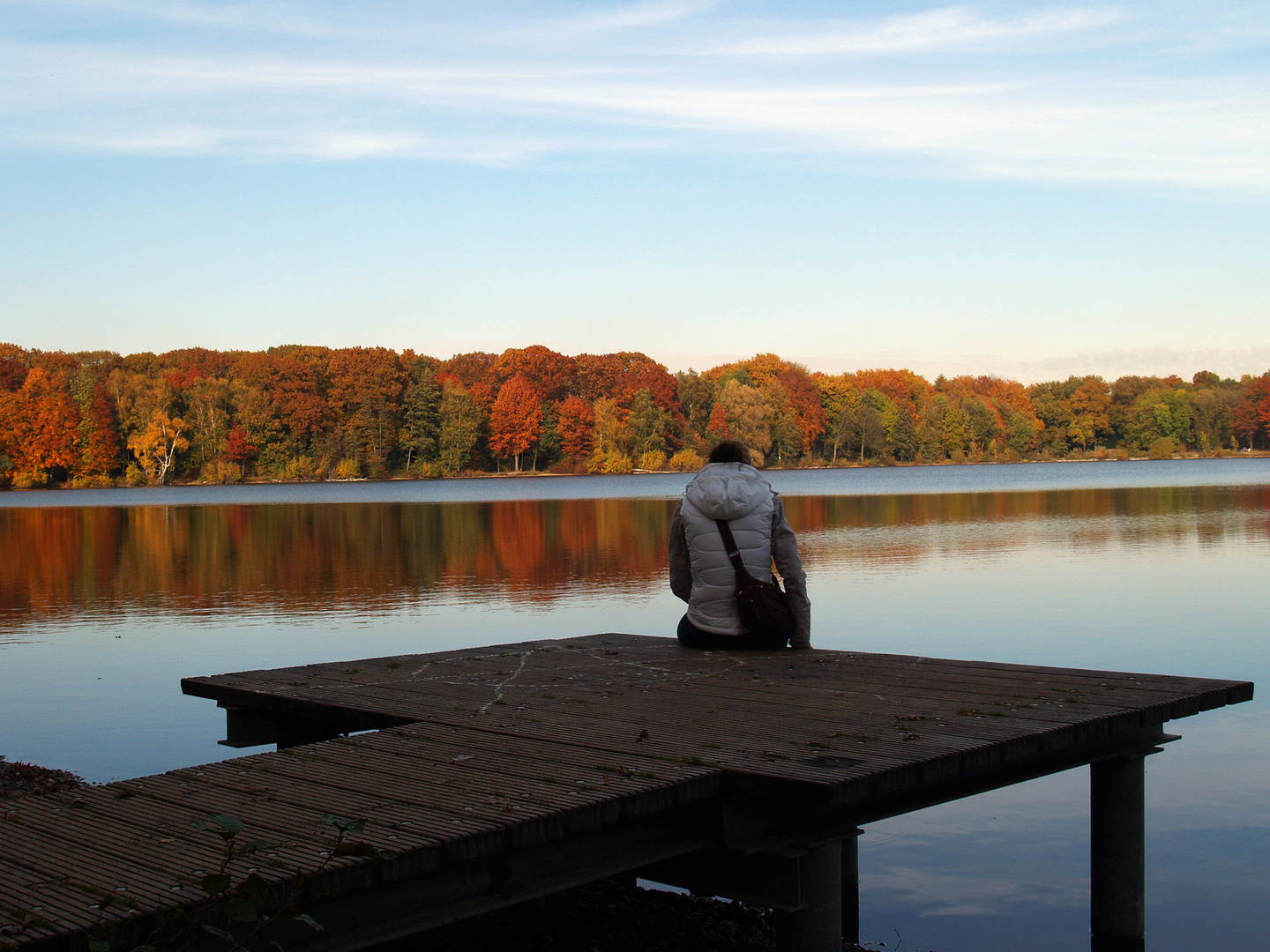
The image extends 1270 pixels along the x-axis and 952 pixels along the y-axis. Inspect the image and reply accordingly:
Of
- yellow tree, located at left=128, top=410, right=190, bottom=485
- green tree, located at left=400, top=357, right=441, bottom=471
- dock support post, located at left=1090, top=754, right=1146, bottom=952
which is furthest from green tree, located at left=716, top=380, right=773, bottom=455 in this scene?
dock support post, located at left=1090, top=754, right=1146, bottom=952

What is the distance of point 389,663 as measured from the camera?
7078 millimetres

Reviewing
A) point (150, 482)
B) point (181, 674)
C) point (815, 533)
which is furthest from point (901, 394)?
point (181, 674)

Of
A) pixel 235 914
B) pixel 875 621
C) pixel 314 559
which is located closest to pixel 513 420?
pixel 314 559

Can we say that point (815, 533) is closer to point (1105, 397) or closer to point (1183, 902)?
point (1183, 902)

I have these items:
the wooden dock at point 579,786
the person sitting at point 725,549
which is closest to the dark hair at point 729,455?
the person sitting at point 725,549

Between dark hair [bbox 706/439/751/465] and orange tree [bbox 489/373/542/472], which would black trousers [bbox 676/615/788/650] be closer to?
dark hair [bbox 706/439/751/465]

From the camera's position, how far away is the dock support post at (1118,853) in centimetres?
566

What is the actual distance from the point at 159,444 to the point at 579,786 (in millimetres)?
92102

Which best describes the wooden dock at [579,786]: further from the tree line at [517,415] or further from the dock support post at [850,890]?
the tree line at [517,415]

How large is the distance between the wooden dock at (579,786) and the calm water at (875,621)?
80cm

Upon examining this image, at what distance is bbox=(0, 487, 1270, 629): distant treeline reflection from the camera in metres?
19.4

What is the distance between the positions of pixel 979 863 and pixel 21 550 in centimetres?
2785

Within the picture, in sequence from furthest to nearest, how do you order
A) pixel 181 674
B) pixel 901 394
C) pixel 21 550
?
pixel 901 394, pixel 21 550, pixel 181 674

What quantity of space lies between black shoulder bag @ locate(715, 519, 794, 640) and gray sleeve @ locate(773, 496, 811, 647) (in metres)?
0.05
